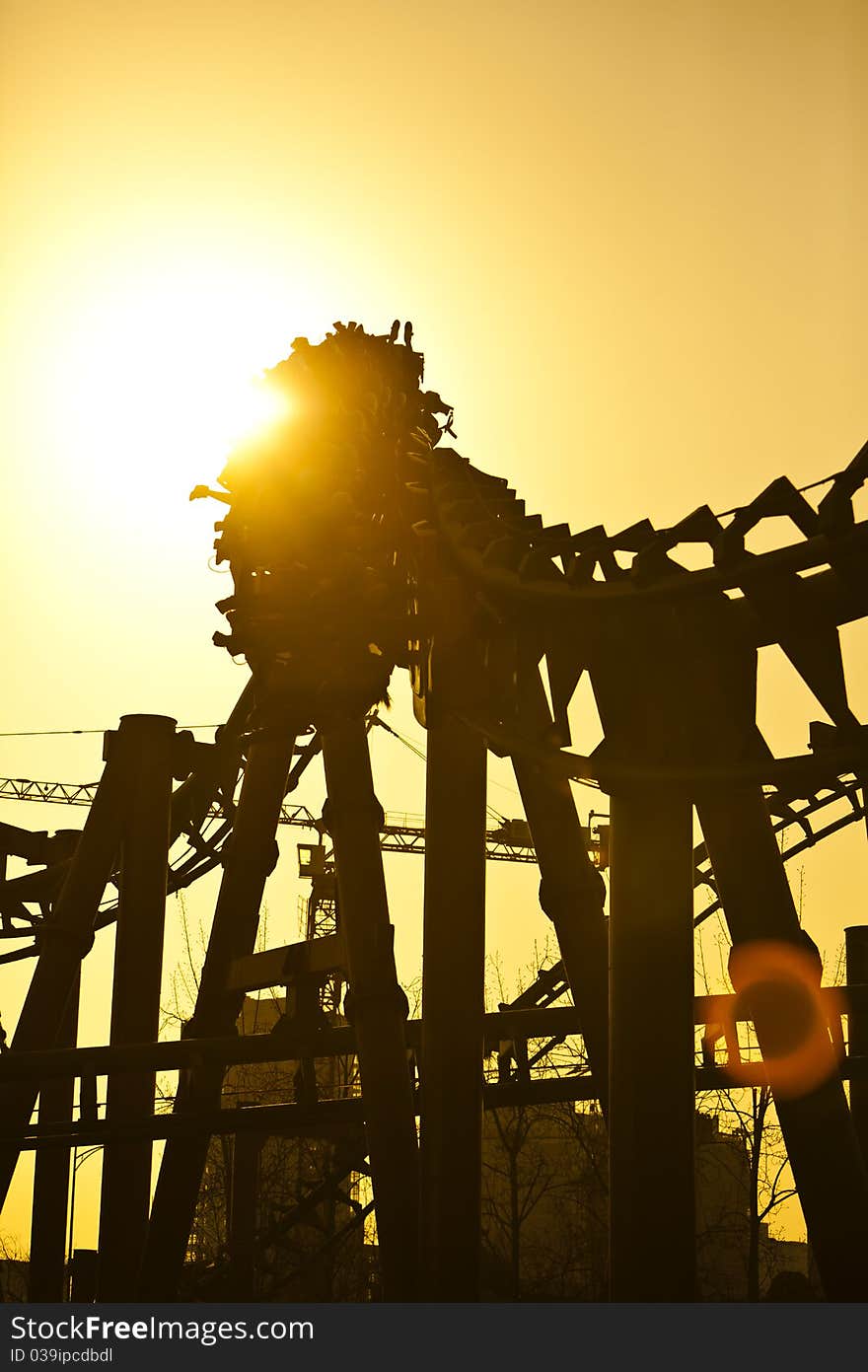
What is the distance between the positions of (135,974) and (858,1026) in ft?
18.9

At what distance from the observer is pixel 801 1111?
6.25m

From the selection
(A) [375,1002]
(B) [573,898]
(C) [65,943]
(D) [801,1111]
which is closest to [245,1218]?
(C) [65,943]

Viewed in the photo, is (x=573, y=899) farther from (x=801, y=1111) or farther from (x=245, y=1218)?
(x=245, y=1218)

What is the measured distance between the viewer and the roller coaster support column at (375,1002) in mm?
8969

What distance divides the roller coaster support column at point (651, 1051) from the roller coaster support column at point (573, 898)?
2164 mm

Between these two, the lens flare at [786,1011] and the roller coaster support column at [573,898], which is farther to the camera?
the roller coaster support column at [573,898]

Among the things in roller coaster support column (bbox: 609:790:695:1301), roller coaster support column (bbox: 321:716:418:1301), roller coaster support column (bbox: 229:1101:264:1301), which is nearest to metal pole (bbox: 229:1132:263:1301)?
roller coaster support column (bbox: 229:1101:264:1301)

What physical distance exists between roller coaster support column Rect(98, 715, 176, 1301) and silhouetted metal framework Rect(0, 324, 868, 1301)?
26mm

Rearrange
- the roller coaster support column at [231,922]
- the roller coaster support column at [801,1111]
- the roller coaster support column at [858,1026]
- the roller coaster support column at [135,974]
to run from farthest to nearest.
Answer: the roller coaster support column at [135,974]
the roller coaster support column at [858,1026]
the roller coaster support column at [231,922]
the roller coaster support column at [801,1111]

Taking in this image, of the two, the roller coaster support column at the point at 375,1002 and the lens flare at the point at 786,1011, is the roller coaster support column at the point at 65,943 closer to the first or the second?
the roller coaster support column at the point at 375,1002

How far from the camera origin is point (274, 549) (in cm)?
949

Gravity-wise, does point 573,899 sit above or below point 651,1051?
above

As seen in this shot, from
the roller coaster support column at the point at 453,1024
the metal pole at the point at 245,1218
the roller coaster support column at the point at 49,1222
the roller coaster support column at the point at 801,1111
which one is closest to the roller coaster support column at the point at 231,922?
the roller coaster support column at the point at 453,1024

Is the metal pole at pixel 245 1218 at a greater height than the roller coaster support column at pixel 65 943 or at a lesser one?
lesser
